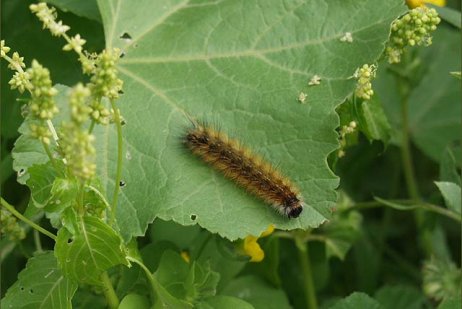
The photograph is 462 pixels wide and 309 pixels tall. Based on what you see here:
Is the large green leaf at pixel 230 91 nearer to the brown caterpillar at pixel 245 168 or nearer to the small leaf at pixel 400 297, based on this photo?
the brown caterpillar at pixel 245 168

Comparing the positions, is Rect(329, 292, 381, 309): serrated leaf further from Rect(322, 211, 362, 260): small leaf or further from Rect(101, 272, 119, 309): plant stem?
Rect(101, 272, 119, 309): plant stem

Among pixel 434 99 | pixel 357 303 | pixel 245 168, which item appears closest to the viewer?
pixel 245 168

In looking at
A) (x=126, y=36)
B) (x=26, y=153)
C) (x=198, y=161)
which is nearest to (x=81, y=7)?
(x=126, y=36)

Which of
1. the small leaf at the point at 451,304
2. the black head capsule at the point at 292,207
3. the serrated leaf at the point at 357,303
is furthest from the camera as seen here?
the serrated leaf at the point at 357,303

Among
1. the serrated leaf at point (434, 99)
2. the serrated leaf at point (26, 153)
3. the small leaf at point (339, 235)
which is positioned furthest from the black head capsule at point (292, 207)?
the serrated leaf at point (434, 99)

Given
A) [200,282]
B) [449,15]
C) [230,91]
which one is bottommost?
[200,282]

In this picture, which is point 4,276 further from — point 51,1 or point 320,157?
point 320,157

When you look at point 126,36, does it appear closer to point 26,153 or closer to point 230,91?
point 230,91
